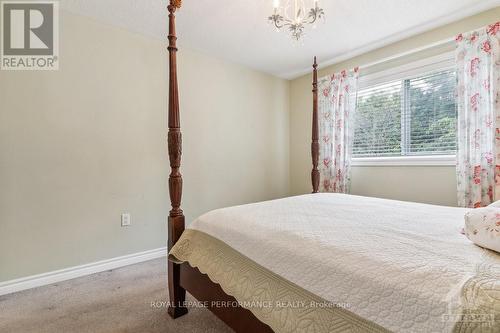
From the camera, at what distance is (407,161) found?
258 cm

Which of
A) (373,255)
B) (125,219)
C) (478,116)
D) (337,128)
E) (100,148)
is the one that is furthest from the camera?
(337,128)

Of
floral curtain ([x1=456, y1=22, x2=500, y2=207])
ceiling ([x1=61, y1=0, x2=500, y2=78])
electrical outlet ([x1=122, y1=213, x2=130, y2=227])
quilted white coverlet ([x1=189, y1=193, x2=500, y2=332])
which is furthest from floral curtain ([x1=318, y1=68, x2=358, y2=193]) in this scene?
electrical outlet ([x1=122, y1=213, x2=130, y2=227])

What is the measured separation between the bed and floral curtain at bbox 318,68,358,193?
142 centimetres

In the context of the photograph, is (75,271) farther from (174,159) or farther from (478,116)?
(478,116)

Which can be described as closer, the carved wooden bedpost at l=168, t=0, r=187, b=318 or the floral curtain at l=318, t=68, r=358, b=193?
the carved wooden bedpost at l=168, t=0, r=187, b=318

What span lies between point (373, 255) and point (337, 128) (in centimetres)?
244

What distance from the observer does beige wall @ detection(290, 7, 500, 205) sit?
2.31 meters

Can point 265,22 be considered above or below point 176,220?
above

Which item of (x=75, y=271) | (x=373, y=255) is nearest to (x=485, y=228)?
(x=373, y=255)

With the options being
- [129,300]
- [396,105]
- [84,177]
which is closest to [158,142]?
[84,177]

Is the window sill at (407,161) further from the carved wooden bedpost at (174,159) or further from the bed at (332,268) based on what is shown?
the carved wooden bedpost at (174,159)

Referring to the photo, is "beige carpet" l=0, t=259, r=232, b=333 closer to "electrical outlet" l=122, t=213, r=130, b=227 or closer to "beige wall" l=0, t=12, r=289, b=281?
"beige wall" l=0, t=12, r=289, b=281

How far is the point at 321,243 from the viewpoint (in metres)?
0.92

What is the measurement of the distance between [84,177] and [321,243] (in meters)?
2.13
